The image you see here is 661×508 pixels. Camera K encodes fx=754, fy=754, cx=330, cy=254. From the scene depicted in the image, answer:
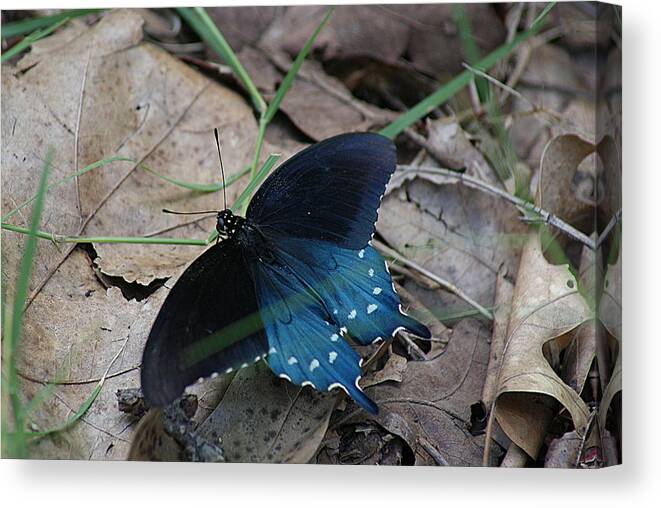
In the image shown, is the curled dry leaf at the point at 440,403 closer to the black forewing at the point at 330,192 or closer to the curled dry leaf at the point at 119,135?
the black forewing at the point at 330,192

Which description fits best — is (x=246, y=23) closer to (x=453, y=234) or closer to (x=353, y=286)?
(x=453, y=234)

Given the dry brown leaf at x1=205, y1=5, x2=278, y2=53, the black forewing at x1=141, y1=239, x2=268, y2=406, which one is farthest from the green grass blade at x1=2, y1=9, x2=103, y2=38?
the black forewing at x1=141, y1=239, x2=268, y2=406

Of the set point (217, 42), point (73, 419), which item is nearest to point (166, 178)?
point (217, 42)

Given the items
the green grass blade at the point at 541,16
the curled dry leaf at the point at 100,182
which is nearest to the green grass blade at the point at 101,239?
the curled dry leaf at the point at 100,182

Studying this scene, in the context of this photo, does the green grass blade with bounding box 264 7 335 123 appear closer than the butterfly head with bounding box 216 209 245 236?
No

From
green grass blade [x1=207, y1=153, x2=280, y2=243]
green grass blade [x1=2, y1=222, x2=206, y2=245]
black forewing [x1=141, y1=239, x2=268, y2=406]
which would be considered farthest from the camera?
green grass blade [x1=207, y1=153, x2=280, y2=243]

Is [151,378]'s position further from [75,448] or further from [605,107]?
[605,107]

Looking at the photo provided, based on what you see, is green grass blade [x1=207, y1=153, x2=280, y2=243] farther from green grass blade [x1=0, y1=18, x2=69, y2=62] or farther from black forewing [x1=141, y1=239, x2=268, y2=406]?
green grass blade [x1=0, y1=18, x2=69, y2=62]
